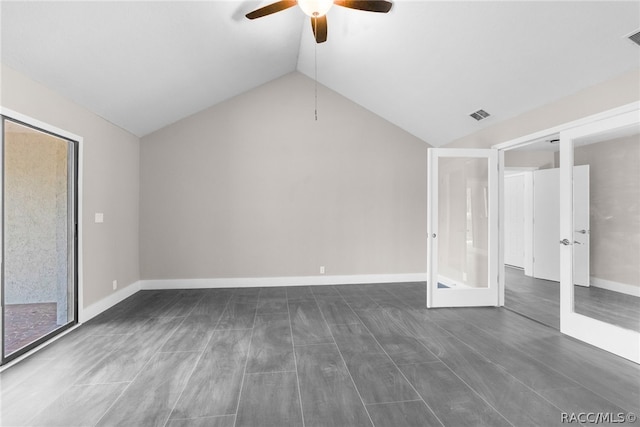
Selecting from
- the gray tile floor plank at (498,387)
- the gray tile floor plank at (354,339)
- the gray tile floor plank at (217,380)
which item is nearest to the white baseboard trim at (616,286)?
the gray tile floor plank at (498,387)

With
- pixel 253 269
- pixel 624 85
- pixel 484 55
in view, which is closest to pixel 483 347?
pixel 624 85

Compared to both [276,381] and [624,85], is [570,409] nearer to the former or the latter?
A: [276,381]

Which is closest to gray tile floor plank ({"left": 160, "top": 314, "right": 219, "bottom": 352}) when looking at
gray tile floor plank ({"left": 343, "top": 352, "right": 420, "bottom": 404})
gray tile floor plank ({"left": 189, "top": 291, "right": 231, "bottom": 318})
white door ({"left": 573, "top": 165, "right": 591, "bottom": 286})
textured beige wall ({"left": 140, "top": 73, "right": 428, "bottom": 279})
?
gray tile floor plank ({"left": 189, "top": 291, "right": 231, "bottom": 318})

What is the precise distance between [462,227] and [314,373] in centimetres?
304

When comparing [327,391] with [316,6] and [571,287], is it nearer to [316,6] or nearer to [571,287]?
[571,287]

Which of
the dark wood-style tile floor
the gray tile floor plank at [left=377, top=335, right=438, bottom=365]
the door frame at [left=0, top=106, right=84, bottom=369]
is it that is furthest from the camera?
the door frame at [left=0, top=106, right=84, bottom=369]

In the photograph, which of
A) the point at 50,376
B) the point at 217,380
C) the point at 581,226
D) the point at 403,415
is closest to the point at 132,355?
the point at 50,376

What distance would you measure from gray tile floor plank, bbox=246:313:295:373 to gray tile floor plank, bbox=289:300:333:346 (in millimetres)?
93

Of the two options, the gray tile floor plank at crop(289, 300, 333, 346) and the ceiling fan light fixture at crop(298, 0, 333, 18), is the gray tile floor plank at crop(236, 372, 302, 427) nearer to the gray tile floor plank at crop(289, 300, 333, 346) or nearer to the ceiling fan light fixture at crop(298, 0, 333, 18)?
the gray tile floor plank at crop(289, 300, 333, 346)

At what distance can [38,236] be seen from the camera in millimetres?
3338

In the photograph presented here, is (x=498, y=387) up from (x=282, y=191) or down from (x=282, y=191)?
down

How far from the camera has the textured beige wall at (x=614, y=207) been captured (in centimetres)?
284

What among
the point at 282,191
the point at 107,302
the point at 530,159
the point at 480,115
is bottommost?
the point at 107,302

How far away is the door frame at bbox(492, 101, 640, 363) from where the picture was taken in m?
2.73
